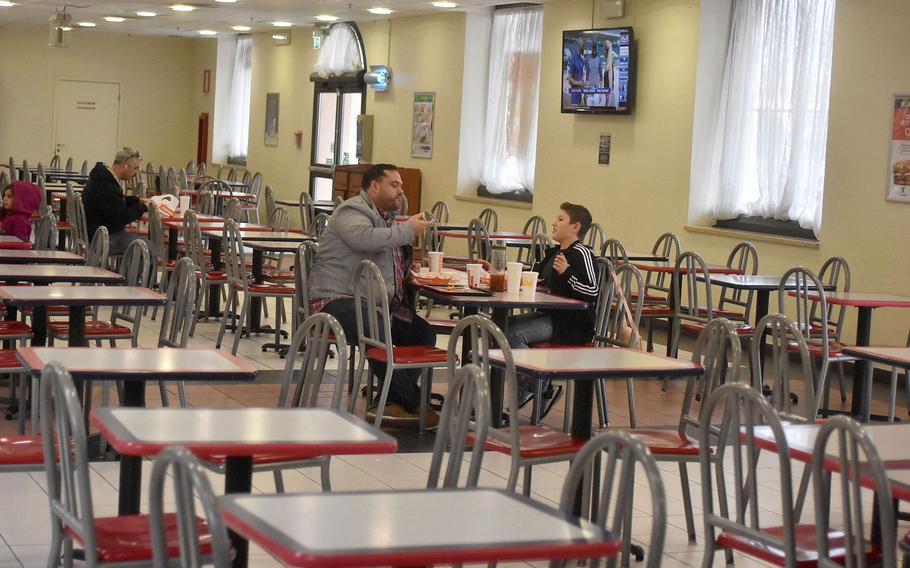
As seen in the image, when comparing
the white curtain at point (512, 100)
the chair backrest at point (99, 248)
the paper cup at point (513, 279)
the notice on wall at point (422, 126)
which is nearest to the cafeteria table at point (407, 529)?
the paper cup at point (513, 279)

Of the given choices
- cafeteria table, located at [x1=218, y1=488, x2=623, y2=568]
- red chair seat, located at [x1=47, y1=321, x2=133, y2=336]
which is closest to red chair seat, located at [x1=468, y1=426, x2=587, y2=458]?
cafeteria table, located at [x1=218, y1=488, x2=623, y2=568]

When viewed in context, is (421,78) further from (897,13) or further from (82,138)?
(82,138)

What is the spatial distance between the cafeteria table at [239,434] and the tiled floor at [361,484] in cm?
104

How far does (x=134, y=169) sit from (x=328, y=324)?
555 centimetres

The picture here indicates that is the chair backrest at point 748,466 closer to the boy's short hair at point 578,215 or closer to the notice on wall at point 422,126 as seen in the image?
the boy's short hair at point 578,215

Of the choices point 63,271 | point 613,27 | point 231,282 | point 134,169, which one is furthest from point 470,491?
point 613,27

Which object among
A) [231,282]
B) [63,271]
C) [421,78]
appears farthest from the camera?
[421,78]

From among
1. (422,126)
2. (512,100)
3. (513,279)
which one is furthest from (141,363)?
(422,126)

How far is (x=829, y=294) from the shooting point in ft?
22.0

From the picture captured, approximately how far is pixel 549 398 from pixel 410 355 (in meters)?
0.92

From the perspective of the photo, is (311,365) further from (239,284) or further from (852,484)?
(239,284)

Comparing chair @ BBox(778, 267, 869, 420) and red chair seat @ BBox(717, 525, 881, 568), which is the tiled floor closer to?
chair @ BBox(778, 267, 869, 420)

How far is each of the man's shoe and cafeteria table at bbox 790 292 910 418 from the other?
1.36m

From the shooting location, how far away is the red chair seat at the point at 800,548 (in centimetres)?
283
